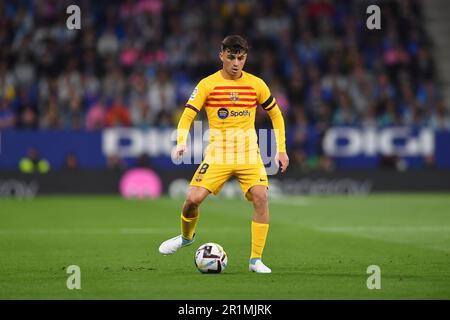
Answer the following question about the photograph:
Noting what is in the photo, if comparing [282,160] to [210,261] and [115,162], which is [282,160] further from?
[115,162]

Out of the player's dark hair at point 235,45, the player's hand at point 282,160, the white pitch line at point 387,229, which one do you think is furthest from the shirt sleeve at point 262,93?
the white pitch line at point 387,229

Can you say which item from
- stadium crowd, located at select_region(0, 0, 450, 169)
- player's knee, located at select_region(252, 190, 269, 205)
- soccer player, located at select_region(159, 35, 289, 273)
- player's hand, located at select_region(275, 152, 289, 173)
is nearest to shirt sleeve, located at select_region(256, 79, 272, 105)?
soccer player, located at select_region(159, 35, 289, 273)

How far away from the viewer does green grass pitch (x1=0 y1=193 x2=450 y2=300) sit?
8430mm

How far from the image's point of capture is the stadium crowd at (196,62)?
25.5 meters

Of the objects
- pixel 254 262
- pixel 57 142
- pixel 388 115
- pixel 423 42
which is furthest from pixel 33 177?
pixel 254 262

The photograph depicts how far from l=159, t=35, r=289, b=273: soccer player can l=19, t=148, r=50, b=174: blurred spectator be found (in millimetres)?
15215

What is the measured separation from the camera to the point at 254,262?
32.2ft

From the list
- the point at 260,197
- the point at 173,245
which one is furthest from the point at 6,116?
the point at 260,197

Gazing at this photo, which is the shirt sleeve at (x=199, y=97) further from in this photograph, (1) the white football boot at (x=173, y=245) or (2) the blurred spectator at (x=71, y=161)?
(2) the blurred spectator at (x=71, y=161)

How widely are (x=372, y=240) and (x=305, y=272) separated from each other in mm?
3696

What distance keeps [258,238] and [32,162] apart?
15936mm

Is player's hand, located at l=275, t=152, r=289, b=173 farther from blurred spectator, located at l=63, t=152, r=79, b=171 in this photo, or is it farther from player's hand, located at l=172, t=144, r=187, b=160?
blurred spectator, located at l=63, t=152, r=79, b=171

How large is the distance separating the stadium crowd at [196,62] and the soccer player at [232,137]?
1458cm

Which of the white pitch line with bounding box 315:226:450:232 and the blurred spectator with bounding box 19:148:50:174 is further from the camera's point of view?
the blurred spectator with bounding box 19:148:50:174
